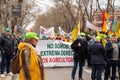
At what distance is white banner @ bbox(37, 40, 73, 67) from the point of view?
19625 millimetres

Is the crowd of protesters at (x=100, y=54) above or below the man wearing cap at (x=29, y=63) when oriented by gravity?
below

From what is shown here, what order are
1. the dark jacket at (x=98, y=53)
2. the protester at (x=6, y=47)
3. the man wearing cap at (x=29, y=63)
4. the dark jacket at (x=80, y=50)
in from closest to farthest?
the man wearing cap at (x=29, y=63), the dark jacket at (x=98, y=53), the dark jacket at (x=80, y=50), the protester at (x=6, y=47)

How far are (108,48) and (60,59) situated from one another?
6.65 m

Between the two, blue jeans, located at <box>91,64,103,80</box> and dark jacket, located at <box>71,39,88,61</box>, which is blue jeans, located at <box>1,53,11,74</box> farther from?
blue jeans, located at <box>91,64,103,80</box>

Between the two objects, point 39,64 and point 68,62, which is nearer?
point 39,64

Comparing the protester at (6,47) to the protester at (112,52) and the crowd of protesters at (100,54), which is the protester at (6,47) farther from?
the protester at (112,52)

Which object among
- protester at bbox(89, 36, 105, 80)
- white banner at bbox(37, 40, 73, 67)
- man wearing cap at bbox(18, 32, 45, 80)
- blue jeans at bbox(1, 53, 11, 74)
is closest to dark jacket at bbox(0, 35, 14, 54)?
blue jeans at bbox(1, 53, 11, 74)

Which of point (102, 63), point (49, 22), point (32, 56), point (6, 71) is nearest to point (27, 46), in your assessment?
point (32, 56)

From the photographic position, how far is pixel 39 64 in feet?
22.2

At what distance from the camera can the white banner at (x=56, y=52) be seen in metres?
19.6

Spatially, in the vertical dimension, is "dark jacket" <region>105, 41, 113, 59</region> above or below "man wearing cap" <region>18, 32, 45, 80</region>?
below

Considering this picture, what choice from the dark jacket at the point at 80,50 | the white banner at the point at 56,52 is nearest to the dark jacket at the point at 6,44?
the dark jacket at the point at 80,50

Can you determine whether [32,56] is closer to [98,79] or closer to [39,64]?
[39,64]

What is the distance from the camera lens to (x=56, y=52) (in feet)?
65.1
